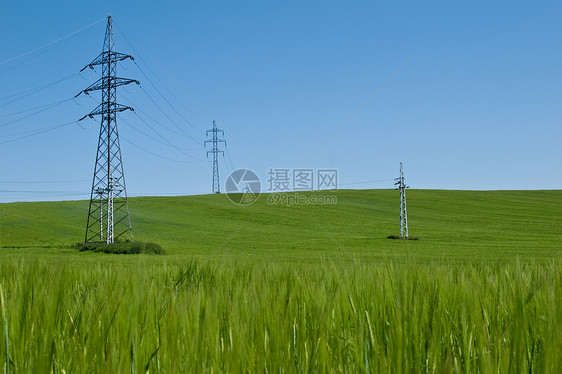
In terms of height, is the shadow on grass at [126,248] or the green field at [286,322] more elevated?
the green field at [286,322]

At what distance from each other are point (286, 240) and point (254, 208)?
61.0ft

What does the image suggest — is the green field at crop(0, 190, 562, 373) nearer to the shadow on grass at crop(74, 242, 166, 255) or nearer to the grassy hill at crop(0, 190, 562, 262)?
the shadow on grass at crop(74, 242, 166, 255)

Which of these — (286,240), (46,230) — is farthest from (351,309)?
(46,230)

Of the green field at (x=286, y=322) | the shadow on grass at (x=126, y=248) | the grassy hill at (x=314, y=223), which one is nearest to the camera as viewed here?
the green field at (x=286, y=322)

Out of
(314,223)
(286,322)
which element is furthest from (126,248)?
(286,322)

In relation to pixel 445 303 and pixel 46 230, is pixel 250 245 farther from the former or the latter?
pixel 445 303

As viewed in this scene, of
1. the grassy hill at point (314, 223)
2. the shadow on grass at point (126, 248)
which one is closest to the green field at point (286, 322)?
the shadow on grass at point (126, 248)

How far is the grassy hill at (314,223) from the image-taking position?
108 feet

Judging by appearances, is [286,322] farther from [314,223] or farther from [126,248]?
[314,223]

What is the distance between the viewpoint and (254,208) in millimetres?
53719

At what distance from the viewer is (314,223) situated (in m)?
46.2

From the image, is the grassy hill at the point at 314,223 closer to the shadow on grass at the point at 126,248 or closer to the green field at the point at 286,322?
the shadow on grass at the point at 126,248

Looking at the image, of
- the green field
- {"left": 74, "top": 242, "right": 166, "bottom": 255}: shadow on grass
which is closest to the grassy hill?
{"left": 74, "top": 242, "right": 166, "bottom": 255}: shadow on grass

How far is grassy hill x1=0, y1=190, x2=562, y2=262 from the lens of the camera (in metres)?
32.8
